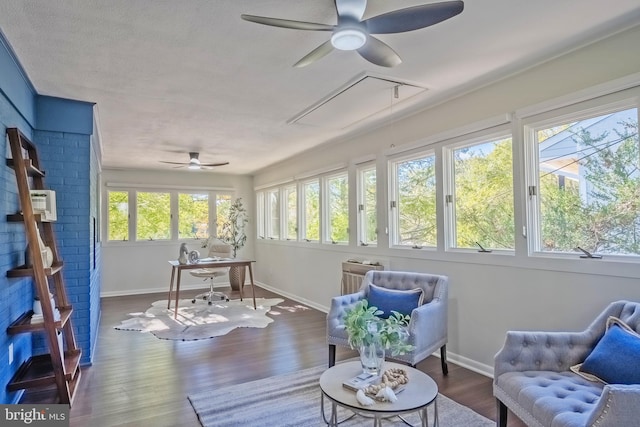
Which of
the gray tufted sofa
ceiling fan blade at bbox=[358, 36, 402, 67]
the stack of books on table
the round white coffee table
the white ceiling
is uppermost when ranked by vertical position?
the white ceiling

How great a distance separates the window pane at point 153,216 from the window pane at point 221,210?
97cm

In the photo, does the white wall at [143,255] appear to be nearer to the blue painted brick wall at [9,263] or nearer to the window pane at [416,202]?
the blue painted brick wall at [9,263]

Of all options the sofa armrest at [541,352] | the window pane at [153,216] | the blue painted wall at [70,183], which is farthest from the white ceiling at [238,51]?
the window pane at [153,216]

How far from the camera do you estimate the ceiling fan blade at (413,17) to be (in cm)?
174

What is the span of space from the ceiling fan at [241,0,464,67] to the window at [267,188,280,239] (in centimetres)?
538

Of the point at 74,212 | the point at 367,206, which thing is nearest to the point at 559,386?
the point at 367,206

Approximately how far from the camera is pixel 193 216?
792cm

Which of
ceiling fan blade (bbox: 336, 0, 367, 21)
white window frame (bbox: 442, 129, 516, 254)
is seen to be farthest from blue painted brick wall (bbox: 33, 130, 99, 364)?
white window frame (bbox: 442, 129, 516, 254)

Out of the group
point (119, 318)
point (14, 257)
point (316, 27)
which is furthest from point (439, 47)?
point (119, 318)

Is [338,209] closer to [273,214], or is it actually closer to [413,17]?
[273,214]

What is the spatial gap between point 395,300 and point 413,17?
2.25 meters

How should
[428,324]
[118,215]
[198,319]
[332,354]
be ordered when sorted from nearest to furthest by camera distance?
1. [428,324]
2. [332,354]
3. [198,319]
4. [118,215]

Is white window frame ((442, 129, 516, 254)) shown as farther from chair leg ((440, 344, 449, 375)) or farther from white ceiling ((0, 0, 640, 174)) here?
chair leg ((440, 344, 449, 375))

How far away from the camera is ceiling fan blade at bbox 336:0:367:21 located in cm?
190
